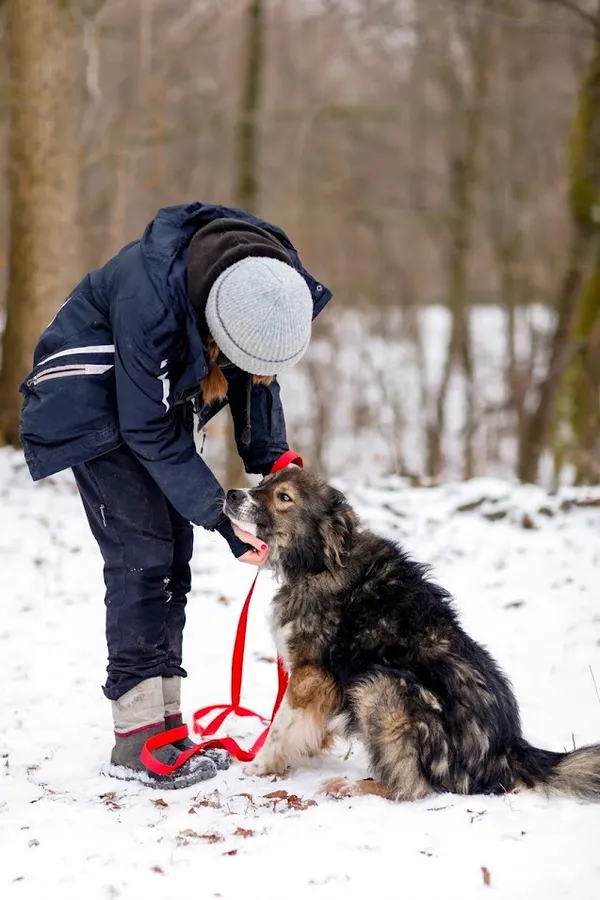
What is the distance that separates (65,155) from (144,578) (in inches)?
257

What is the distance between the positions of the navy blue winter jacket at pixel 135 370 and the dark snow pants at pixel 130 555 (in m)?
0.18

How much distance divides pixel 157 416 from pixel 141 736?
4.71 ft

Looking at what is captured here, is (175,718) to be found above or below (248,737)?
above

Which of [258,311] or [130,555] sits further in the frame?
[130,555]

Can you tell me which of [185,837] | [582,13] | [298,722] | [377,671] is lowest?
[185,837]

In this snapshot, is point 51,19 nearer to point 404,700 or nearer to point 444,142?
point 404,700

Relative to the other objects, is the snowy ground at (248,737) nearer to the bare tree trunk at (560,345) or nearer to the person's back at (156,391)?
the person's back at (156,391)

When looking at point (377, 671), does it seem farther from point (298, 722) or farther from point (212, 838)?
point (212, 838)

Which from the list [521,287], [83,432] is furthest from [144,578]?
[521,287]

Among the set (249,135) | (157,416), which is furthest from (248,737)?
(249,135)

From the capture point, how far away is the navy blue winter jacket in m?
3.39

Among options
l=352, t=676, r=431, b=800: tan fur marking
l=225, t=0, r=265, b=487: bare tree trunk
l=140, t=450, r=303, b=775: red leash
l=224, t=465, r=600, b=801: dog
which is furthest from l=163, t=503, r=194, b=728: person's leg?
l=225, t=0, r=265, b=487: bare tree trunk

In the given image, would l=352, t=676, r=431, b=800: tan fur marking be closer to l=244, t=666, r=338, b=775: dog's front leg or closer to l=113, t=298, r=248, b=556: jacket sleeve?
l=244, t=666, r=338, b=775: dog's front leg

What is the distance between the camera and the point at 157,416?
11.4ft
